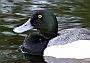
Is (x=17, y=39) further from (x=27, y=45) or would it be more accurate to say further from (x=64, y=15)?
(x=64, y=15)

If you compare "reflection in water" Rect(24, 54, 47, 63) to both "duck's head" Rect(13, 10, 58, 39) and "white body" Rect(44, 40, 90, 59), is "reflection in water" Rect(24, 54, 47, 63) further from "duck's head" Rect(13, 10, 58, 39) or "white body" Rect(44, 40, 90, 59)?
"duck's head" Rect(13, 10, 58, 39)

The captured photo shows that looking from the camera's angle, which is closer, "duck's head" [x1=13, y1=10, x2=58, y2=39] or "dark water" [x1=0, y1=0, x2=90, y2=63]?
"dark water" [x1=0, y1=0, x2=90, y2=63]

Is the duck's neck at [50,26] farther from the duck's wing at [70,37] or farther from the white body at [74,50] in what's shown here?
the white body at [74,50]

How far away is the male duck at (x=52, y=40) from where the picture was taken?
10.8m

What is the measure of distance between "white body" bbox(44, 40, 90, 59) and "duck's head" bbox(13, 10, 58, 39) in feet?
2.51

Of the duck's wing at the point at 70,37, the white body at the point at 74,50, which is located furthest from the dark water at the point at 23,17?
the duck's wing at the point at 70,37

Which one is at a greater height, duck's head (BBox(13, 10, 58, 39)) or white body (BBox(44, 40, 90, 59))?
duck's head (BBox(13, 10, 58, 39))

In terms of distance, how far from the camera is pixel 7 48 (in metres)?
11.3

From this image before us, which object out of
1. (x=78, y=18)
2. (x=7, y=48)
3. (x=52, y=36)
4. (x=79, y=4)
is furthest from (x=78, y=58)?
(x=79, y=4)

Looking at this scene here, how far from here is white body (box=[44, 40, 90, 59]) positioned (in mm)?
10797

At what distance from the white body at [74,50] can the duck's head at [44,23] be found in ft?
2.51

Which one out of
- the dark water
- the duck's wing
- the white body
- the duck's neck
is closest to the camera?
the white body

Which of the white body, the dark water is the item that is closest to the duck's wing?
the white body

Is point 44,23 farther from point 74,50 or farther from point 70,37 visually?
point 74,50
